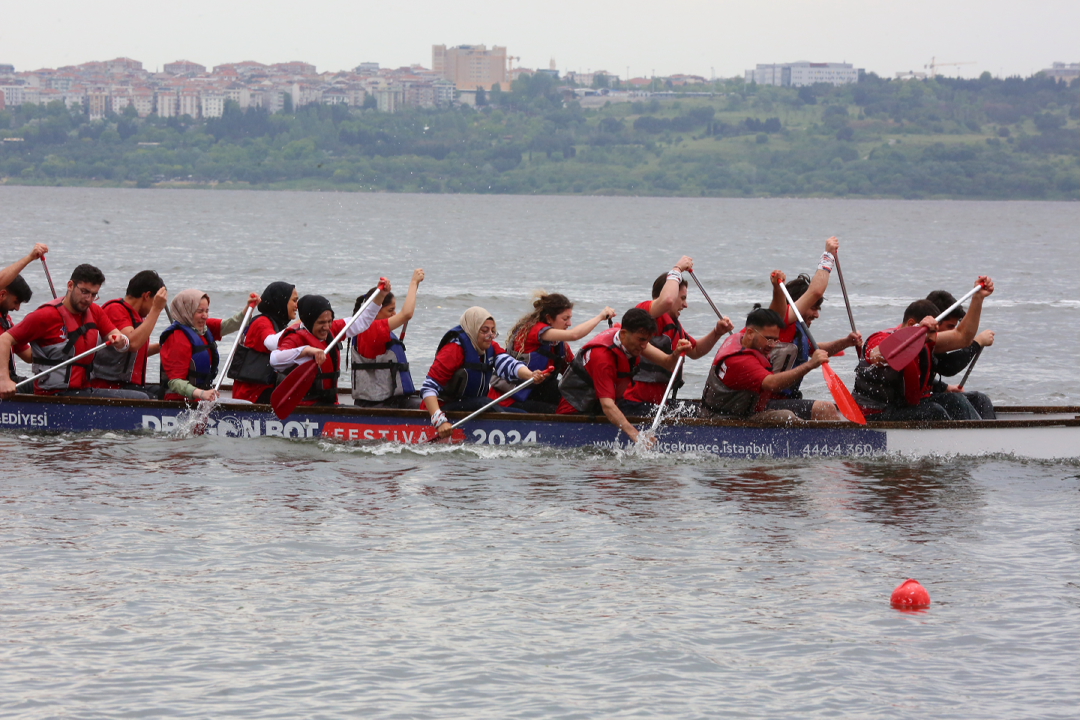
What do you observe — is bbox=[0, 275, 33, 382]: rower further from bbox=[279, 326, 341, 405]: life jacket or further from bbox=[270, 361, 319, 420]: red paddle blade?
bbox=[279, 326, 341, 405]: life jacket

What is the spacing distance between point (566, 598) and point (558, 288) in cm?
3640

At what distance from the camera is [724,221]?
399ft

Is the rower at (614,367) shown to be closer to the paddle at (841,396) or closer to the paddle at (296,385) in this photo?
the paddle at (841,396)

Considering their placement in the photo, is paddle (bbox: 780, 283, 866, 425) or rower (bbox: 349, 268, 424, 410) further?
rower (bbox: 349, 268, 424, 410)

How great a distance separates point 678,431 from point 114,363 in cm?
580

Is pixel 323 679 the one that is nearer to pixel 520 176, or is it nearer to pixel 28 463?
pixel 28 463

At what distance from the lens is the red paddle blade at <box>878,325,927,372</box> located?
1174 centimetres

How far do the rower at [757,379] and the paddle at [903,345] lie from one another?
705 mm

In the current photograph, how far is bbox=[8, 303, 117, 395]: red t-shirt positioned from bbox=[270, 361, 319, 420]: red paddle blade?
203 centimetres

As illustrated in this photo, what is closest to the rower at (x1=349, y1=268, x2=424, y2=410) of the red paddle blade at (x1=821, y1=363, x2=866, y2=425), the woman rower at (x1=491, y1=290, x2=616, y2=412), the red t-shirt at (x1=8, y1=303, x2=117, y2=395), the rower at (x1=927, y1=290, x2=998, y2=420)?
the woman rower at (x1=491, y1=290, x2=616, y2=412)

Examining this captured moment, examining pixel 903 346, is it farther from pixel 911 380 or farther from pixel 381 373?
pixel 381 373

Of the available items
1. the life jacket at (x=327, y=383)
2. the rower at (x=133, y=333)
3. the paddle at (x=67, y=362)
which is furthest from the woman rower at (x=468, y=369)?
the paddle at (x=67, y=362)

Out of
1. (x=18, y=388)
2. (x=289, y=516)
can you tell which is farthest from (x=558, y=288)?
(x=289, y=516)

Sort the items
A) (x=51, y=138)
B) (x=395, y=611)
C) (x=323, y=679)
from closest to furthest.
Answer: (x=323, y=679)
(x=395, y=611)
(x=51, y=138)
